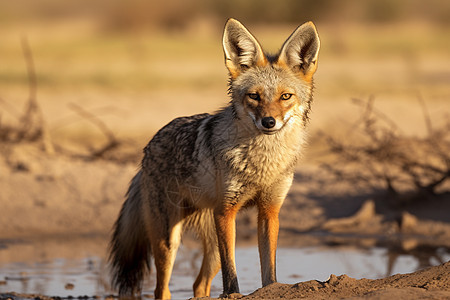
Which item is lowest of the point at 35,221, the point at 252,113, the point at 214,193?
the point at 35,221

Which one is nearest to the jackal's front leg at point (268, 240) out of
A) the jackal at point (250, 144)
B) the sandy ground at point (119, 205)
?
the jackal at point (250, 144)

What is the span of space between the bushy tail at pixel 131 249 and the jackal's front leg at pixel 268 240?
121 centimetres

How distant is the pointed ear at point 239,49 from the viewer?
15.0ft

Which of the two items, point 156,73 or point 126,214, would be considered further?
point 156,73

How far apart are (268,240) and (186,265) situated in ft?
6.81

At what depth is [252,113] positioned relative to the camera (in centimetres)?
441

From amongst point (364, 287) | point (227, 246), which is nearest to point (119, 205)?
point (227, 246)

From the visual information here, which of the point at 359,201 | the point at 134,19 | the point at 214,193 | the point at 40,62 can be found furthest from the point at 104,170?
the point at 134,19

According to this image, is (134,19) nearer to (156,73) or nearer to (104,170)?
(156,73)

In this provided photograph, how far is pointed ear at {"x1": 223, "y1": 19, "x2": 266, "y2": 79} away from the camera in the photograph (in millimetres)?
4566

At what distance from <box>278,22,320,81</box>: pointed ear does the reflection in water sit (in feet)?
6.10

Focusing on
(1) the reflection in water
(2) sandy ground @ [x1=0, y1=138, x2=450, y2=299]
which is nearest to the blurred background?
(2) sandy ground @ [x1=0, y1=138, x2=450, y2=299]

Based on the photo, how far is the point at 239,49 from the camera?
4.69 metres

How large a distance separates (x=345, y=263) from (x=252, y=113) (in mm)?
2492
